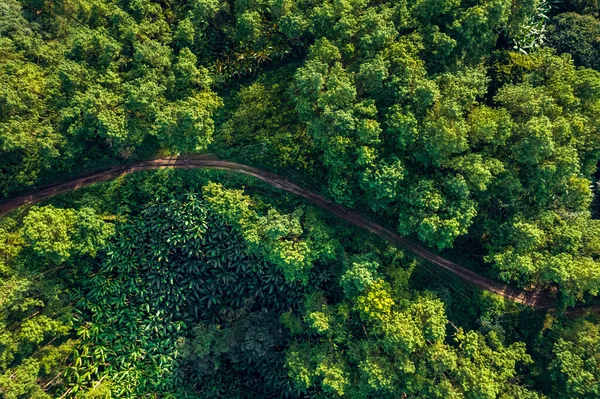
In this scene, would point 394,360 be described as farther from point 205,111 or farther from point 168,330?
point 205,111

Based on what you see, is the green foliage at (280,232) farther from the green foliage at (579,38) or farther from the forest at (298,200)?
the green foliage at (579,38)

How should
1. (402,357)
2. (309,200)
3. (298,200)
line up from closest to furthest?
1. (402,357)
2. (298,200)
3. (309,200)

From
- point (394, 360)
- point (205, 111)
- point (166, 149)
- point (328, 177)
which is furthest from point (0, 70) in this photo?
point (394, 360)

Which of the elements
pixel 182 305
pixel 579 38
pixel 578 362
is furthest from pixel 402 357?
pixel 579 38

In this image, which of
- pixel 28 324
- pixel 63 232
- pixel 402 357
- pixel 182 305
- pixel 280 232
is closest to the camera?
pixel 402 357

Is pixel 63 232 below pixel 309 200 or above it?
below

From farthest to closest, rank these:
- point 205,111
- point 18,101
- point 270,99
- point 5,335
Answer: point 270,99 < point 205,111 < point 18,101 < point 5,335

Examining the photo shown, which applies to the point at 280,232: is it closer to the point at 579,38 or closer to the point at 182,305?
the point at 182,305
